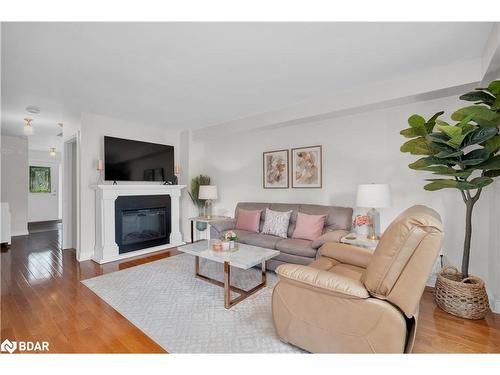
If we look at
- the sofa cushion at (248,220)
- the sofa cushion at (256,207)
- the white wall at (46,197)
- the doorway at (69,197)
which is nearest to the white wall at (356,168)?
the sofa cushion at (256,207)

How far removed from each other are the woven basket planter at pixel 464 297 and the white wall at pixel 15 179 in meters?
8.00

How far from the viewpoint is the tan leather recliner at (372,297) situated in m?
1.27

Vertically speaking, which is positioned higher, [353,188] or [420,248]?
[353,188]

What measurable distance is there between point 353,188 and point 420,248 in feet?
7.14

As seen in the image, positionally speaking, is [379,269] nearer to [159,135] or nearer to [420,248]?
[420,248]

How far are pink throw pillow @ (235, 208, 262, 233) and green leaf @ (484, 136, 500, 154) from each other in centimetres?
274

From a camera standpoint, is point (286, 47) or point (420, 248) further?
point (286, 47)

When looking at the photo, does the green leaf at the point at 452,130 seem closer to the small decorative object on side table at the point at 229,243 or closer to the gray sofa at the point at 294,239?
the gray sofa at the point at 294,239

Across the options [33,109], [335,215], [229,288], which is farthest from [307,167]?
[33,109]

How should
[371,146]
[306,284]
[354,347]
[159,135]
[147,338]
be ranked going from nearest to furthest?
1. [354,347]
2. [306,284]
3. [147,338]
4. [371,146]
5. [159,135]

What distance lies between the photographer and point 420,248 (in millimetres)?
1262

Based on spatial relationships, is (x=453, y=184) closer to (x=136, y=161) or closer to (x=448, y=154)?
(x=448, y=154)

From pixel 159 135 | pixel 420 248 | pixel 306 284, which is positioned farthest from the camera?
pixel 159 135
